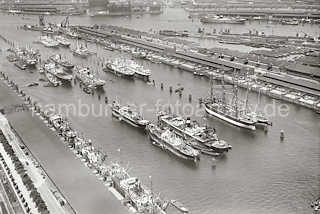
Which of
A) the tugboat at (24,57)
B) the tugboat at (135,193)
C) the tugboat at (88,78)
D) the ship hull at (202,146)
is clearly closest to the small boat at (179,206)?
the tugboat at (135,193)

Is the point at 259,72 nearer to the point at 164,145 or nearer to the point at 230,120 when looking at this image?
the point at 230,120

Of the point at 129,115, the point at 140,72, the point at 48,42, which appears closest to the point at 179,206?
the point at 129,115

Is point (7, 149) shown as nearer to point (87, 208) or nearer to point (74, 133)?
point (74, 133)

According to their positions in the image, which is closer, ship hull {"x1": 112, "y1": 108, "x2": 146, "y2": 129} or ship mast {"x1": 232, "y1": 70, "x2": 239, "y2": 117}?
ship hull {"x1": 112, "y1": 108, "x2": 146, "y2": 129}

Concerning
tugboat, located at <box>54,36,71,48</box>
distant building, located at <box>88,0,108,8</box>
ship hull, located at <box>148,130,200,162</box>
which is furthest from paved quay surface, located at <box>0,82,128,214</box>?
distant building, located at <box>88,0,108,8</box>

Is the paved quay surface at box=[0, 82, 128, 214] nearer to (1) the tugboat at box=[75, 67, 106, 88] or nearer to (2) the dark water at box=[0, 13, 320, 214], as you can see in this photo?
(2) the dark water at box=[0, 13, 320, 214]

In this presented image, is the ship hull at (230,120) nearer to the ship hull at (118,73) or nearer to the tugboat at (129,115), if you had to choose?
the tugboat at (129,115)

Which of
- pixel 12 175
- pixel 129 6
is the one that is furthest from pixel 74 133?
pixel 129 6
